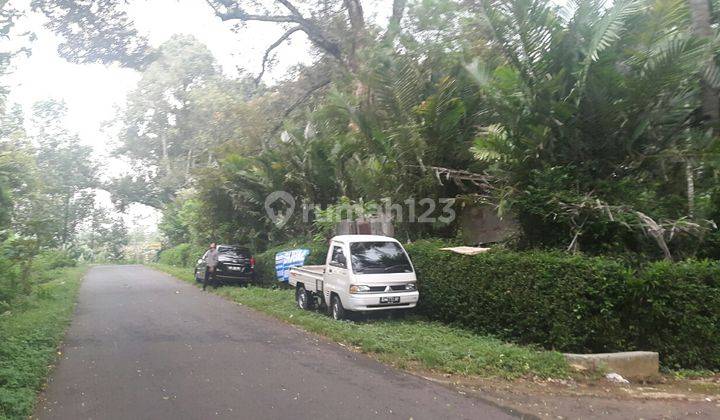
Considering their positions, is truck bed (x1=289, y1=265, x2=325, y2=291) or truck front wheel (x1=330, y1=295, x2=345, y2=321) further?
truck bed (x1=289, y1=265, x2=325, y2=291)

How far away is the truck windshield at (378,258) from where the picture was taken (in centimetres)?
1128

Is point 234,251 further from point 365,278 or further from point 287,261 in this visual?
point 365,278

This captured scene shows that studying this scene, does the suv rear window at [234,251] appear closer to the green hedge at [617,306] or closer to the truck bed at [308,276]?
the truck bed at [308,276]

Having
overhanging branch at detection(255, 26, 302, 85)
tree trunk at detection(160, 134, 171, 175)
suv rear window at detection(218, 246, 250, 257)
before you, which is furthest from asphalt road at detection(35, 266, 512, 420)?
tree trunk at detection(160, 134, 171, 175)

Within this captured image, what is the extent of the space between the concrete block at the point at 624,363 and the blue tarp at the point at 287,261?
33.6 feet

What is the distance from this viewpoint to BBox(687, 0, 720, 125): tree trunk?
920 cm

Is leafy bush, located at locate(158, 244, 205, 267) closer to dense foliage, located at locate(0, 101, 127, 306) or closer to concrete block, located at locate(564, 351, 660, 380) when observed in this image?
dense foliage, located at locate(0, 101, 127, 306)

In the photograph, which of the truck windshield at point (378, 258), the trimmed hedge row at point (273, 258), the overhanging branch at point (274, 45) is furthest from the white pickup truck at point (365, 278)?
the overhanging branch at point (274, 45)

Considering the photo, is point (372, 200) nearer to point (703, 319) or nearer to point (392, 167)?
point (392, 167)

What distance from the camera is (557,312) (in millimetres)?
8383

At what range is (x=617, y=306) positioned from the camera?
816 centimetres

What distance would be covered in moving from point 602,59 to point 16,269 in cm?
1556

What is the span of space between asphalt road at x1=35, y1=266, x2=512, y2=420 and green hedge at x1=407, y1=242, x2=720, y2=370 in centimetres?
257

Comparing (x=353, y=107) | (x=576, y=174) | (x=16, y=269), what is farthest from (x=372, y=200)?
(x=16, y=269)
